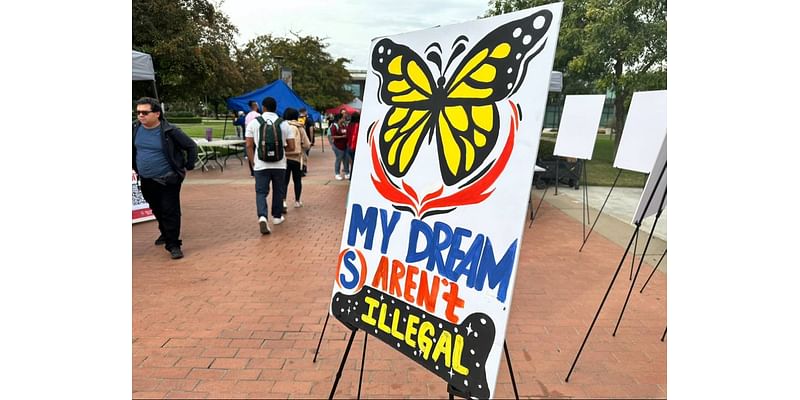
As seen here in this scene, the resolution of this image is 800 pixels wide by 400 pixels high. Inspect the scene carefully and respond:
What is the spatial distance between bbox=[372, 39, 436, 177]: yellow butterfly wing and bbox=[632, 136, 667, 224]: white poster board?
1926 mm

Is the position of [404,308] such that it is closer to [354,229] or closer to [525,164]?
[354,229]

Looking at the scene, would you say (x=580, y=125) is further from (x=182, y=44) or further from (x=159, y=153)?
(x=182, y=44)

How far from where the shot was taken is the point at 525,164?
1564 millimetres

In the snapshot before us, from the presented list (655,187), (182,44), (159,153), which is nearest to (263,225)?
(159,153)

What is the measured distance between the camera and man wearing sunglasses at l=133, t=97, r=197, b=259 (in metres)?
4.67

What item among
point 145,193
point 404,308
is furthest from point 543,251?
point 145,193

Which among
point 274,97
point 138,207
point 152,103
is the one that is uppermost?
point 274,97

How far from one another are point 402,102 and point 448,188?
494 mm

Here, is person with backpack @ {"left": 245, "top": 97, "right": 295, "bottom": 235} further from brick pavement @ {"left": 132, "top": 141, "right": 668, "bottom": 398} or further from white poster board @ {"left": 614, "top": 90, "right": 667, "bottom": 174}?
white poster board @ {"left": 614, "top": 90, "right": 667, "bottom": 174}

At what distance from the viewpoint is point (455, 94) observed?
71.5 inches

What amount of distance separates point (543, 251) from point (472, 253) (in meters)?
4.22

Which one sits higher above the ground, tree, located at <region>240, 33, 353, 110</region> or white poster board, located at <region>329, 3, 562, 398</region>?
tree, located at <region>240, 33, 353, 110</region>

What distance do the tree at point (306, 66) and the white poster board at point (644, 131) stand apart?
2471cm

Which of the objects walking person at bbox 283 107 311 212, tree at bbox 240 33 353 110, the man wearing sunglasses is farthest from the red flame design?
tree at bbox 240 33 353 110
